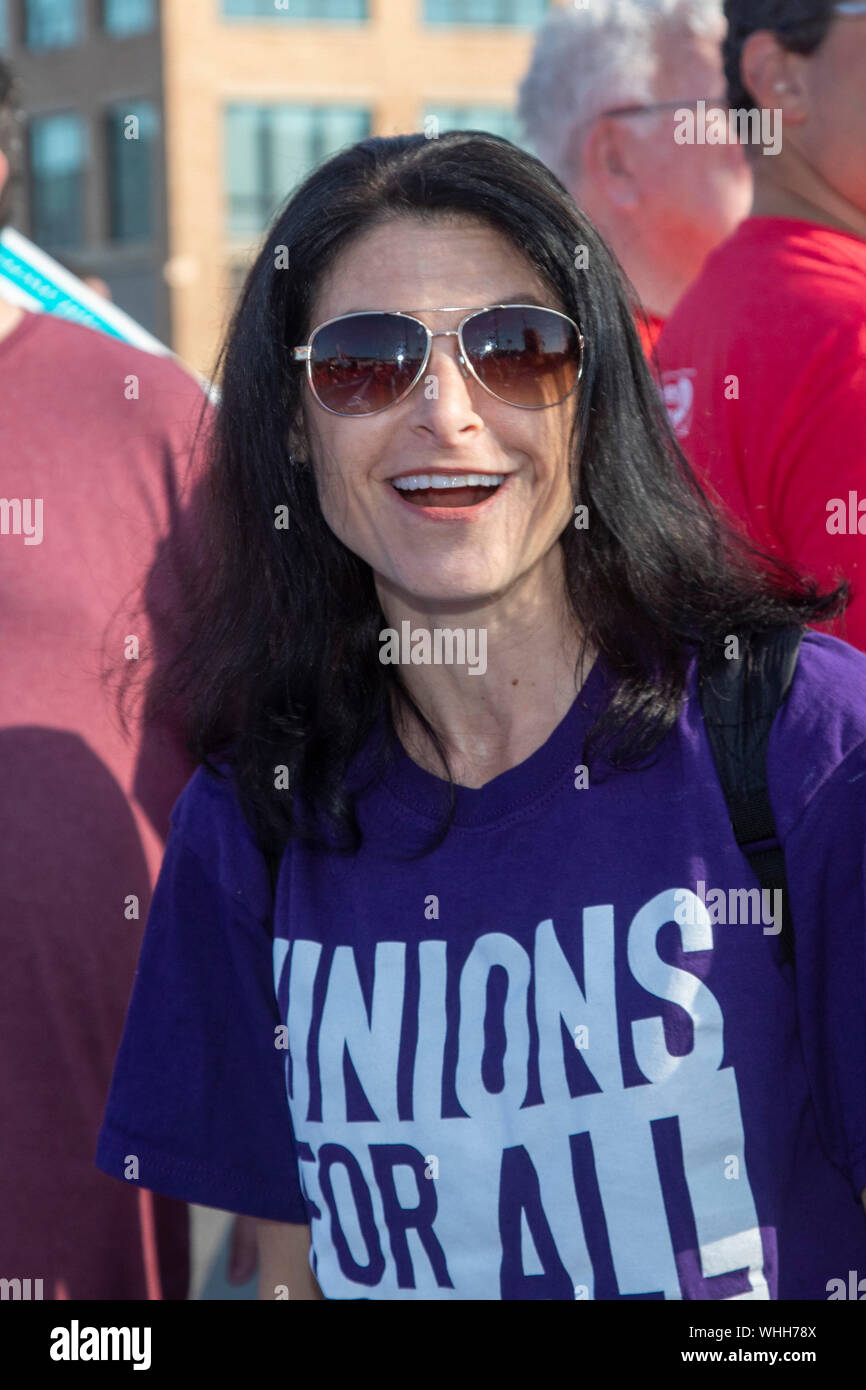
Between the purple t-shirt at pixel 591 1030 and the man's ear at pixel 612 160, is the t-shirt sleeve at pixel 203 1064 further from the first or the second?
the man's ear at pixel 612 160

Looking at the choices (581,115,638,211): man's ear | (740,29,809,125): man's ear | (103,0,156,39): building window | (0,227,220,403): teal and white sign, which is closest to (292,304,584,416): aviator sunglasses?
(740,29,809,125): man's ear

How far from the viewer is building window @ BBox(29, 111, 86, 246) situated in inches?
1142

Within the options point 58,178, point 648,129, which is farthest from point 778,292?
point 58,178

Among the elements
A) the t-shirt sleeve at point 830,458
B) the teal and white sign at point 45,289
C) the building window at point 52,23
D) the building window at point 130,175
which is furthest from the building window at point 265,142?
the t-shirt sleeve at point 830,458

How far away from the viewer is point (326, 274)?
6.24 ft

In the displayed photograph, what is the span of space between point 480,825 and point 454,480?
39 centimetres

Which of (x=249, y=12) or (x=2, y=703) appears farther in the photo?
(x=249, y=12)

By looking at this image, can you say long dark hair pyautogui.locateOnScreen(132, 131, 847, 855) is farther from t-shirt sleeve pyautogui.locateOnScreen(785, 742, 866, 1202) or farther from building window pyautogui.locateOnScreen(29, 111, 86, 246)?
building window pyautogui.locateOnScreen(29, 111, 86, 246)

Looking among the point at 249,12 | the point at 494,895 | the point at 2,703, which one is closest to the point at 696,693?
the point at 494,895

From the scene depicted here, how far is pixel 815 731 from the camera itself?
161 cm

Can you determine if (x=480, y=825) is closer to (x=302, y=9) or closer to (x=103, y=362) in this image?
(x=103, y=362)

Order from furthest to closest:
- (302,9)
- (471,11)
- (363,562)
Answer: (471,11) → (302,9) → (363,562)

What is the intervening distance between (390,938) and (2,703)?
80cm

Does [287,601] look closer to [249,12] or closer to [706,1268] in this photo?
[706,1268]
